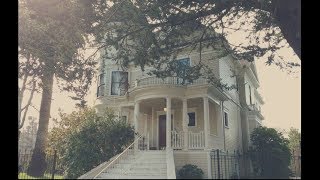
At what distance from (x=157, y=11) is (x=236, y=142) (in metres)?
15.6

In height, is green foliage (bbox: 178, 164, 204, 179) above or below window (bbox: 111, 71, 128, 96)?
below

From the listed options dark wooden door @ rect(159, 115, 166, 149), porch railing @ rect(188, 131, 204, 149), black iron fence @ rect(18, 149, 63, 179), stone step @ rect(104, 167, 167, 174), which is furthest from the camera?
dark wooden door @ rect(159, 115, 166, 149)

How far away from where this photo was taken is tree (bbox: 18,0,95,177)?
32.1ft

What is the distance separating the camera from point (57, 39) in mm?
10109

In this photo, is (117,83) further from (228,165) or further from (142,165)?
(228,165)

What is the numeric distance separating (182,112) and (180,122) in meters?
0.68

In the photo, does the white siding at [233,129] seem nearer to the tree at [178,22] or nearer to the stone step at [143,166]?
the stone step at [143,166]

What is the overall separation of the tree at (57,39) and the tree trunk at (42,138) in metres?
4.90

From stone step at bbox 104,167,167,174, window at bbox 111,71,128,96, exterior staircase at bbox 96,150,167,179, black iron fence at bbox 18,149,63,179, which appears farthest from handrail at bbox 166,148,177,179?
window at bbox 111,71,128,96

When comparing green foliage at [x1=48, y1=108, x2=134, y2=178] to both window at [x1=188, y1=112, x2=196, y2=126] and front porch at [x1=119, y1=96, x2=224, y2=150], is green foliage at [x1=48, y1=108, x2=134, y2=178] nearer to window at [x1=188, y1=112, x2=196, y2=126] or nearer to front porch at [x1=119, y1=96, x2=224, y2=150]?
front porch at [x1=119, y1=96, x2=224, y2=150]

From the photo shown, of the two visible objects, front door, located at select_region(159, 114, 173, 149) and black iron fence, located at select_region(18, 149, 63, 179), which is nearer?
black iron fence, located at select_region(18, 149, 63, 179)

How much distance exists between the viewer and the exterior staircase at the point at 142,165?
1154 cm

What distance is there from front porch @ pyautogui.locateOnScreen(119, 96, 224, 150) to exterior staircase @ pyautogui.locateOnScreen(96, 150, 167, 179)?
123 cm

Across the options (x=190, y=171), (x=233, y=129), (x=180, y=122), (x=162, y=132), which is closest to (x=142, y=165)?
(x=190, y=171)
